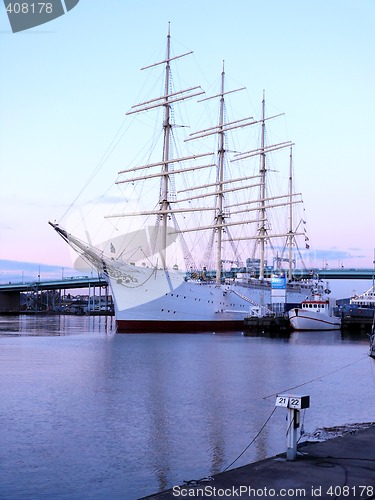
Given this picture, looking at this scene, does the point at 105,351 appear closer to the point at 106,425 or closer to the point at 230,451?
the point at 106,425

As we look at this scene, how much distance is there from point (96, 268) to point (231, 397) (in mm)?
53790

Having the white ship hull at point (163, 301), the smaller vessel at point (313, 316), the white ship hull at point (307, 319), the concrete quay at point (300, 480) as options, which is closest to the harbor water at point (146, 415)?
the concrete quay at point (300, 480)

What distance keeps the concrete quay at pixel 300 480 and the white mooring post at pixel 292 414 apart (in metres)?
0.22

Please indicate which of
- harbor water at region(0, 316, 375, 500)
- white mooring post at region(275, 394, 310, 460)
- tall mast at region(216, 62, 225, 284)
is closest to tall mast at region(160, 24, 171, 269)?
tall mast at region(216, 62, 225, 284)

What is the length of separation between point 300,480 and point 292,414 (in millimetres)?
2105

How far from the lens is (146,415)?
21625mm

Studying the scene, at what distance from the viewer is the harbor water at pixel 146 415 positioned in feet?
46.6

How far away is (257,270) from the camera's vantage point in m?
133

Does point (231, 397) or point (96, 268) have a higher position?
point (96, 268)

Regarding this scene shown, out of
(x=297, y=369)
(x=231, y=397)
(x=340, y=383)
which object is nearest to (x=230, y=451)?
(x=231, y=397)

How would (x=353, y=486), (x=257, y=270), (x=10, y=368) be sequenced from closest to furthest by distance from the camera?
(x=353, y=486), (x=10, y=368), (x=257, y=270)

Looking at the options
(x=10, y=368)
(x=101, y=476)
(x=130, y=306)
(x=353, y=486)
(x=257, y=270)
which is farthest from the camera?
(x=257, y=270)

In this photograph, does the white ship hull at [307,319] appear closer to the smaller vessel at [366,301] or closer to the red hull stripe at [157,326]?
the red hull stripe at [157,326]

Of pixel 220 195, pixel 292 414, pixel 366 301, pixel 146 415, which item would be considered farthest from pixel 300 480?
pixel 366 301
